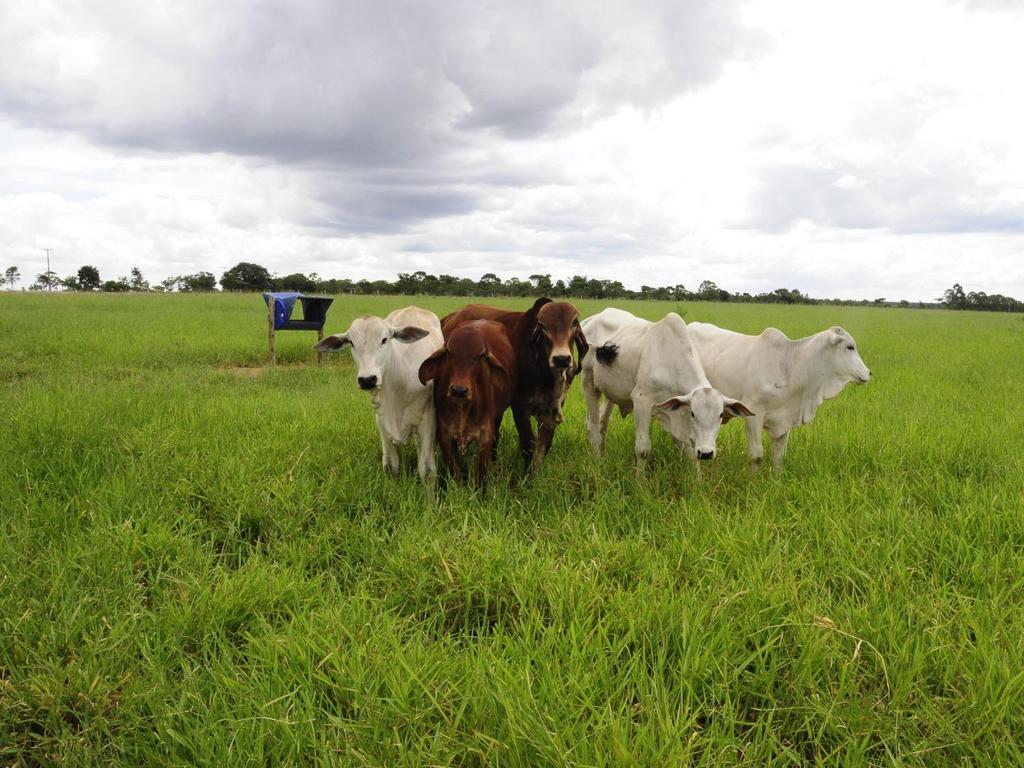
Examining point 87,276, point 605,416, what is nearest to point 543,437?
point 605,416

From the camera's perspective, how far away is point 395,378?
4586 millimetres

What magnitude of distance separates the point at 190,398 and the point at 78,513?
3251 mm

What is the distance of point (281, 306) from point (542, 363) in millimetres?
7887

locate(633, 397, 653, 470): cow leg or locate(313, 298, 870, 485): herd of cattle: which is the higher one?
locate(313, 298, 870, 485): herd of cattle

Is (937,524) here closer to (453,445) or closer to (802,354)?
(802,354)

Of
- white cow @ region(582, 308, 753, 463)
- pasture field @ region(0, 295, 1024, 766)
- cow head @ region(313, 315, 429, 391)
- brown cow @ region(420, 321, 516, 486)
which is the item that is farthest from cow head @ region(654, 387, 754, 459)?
cow head @ region(313, 315, 429, 391)

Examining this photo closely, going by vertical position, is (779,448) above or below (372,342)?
below

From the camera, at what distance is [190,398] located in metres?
6.96

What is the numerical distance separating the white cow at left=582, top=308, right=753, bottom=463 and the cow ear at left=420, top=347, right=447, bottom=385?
1.50 m

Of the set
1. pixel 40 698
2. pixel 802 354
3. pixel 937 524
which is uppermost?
pixel 802 354

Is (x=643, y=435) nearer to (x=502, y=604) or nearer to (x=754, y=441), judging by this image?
(x=754, y=441)

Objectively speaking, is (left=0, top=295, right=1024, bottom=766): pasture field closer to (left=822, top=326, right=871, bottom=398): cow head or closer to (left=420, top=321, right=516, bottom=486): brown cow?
(left=420, top=321, right=516, bottom=486): brown cow

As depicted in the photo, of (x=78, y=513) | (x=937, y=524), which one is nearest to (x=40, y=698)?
(x=78, y=513)

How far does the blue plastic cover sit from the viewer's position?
1131cm
